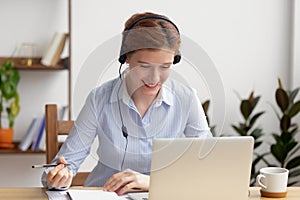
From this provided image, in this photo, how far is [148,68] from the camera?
160 centimetres

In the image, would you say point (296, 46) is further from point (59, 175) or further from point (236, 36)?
point (59, 175)

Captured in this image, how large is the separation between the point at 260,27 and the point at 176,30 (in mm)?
2324

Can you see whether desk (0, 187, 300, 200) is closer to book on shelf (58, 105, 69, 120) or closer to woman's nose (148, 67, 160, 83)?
woman's nose (148, 67, 160, 83)

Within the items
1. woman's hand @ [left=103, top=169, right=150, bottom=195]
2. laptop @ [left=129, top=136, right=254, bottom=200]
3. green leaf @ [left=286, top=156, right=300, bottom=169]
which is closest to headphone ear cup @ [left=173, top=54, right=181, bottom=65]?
laptop @ [left=129, top=136, right=254, bottom=200]

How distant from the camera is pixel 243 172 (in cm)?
166

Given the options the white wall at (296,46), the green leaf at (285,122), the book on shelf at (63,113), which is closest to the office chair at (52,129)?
the book on shelf at (63,113)

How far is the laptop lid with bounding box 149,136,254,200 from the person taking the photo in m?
1.59

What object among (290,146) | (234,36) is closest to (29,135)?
(234,36)

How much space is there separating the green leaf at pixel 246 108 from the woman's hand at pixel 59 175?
1915 mm

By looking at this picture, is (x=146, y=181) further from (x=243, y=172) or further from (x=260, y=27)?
(x=260, y=27)

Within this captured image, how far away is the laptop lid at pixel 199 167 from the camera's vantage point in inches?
62.7

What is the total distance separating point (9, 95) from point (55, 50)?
0.36 metres

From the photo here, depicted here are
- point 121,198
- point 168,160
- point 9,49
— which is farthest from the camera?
point 9,49

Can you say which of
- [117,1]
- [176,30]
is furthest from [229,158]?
[117,1]
